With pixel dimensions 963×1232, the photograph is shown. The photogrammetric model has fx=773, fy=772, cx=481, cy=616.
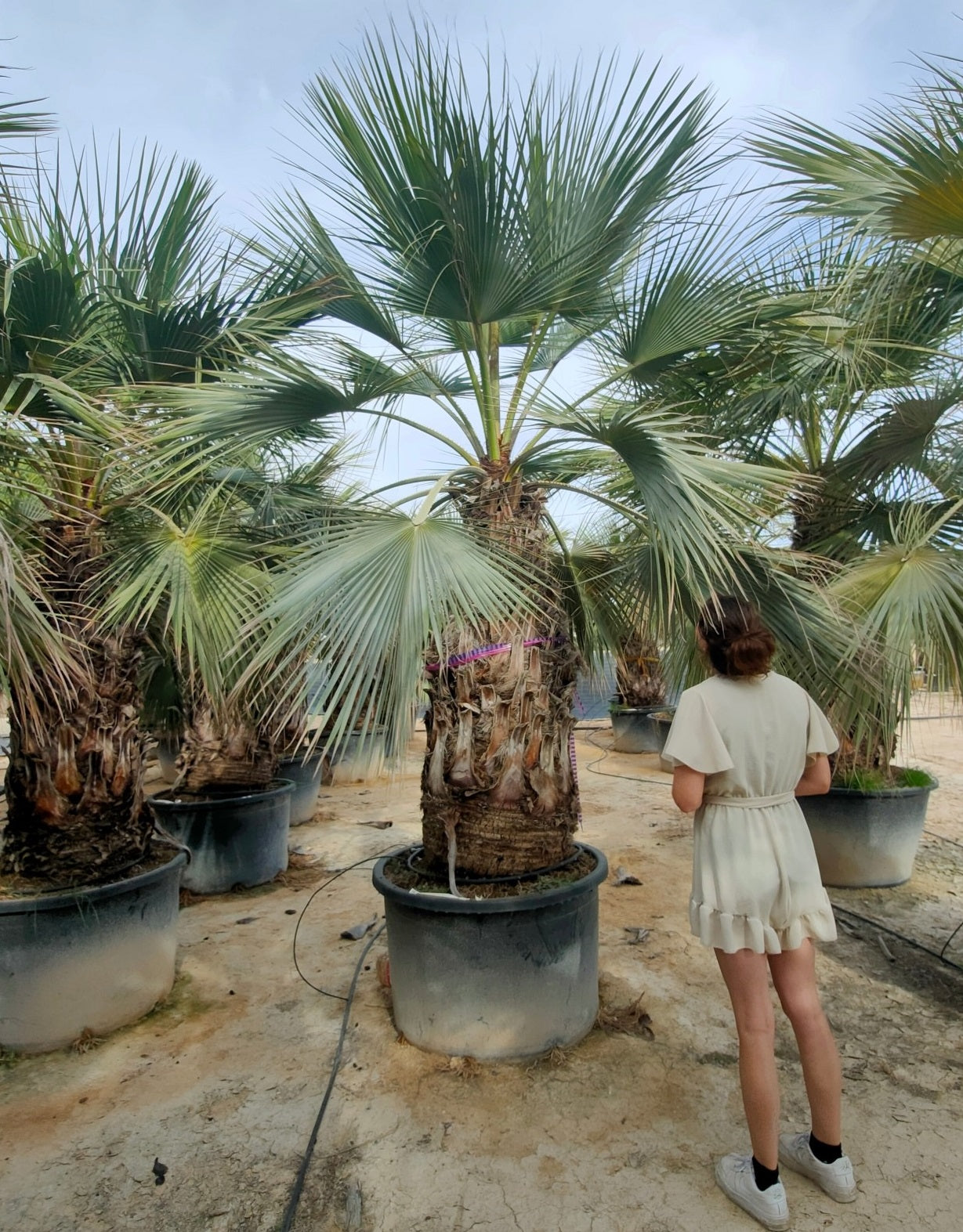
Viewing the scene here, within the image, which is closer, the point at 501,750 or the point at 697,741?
the point at 697,741

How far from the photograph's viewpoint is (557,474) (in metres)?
3.73

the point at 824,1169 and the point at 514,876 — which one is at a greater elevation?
the point at 514,876

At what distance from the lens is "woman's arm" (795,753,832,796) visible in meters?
2.12

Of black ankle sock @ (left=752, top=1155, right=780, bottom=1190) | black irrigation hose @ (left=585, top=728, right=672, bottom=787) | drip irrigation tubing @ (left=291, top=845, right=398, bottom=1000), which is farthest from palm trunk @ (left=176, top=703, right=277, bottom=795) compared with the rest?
black irrigation hose @ (left=585, top=728, right=672, bottom=787)

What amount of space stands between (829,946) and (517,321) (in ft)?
10.7

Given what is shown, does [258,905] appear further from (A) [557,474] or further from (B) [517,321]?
(B) [517,321]

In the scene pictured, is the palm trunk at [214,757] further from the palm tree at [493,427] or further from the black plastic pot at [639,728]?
the black plastic pot at [639,728]

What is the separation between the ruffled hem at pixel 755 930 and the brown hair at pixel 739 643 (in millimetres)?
611

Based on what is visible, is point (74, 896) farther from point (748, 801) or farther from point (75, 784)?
point (748, 801)

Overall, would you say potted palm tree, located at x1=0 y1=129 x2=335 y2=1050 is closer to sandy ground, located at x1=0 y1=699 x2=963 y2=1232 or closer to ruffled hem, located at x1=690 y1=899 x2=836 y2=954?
sandy ground, located at x1=0 y1=699 x2=963 y2=1232

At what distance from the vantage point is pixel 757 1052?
190 cm

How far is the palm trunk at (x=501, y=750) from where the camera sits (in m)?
2.76

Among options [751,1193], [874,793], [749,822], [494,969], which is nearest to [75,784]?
[494,969]

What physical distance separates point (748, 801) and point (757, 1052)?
60 centimetres
